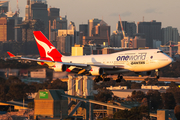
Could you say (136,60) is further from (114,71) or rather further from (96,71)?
(96,71)

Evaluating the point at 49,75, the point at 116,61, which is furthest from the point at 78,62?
the point at 49,75

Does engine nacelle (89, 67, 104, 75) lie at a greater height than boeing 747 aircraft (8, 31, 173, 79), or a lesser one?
lesser

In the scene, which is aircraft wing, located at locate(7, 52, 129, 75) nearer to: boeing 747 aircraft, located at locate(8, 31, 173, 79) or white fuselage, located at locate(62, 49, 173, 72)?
boeing 747 aircraft, located at locate(8, 31, 173, 79)

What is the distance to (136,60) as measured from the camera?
9575 centimetres

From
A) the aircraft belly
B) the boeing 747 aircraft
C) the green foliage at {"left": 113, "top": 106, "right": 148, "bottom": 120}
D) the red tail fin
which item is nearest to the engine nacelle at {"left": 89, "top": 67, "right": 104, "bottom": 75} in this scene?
the boeing 747 aircraft

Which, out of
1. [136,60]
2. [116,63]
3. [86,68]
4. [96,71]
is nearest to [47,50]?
[86,68]

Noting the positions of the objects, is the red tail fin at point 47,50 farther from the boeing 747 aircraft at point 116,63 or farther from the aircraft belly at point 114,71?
the aircraft belly at point 114,71

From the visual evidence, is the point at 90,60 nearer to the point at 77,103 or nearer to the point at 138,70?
the point at 138,70

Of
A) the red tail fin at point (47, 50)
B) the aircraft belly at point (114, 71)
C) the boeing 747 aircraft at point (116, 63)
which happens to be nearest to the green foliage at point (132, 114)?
the red tail fin at point (47, 50)

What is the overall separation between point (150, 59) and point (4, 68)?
7114cm

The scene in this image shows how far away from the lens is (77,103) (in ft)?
600

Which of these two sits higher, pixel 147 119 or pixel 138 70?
pixel 138 70

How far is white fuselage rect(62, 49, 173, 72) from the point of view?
9419 centimetres

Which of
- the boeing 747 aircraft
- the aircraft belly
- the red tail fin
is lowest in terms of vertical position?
the aircraft belly
